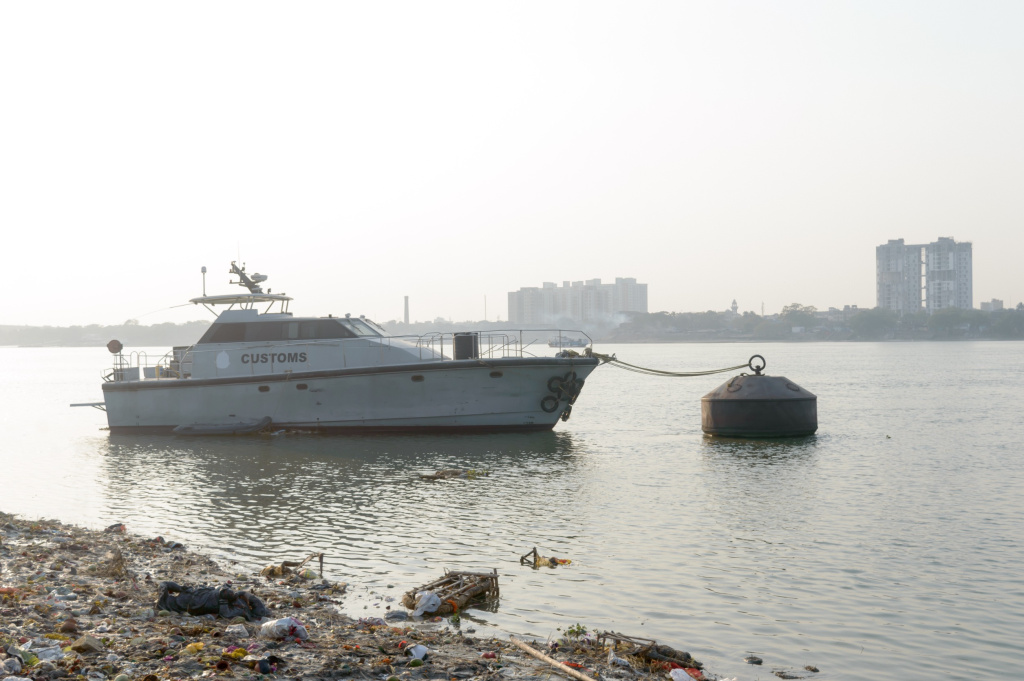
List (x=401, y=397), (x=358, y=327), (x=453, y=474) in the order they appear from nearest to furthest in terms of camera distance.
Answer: (x=453, y=474), (x=401, y=397), (x=358, y=327)

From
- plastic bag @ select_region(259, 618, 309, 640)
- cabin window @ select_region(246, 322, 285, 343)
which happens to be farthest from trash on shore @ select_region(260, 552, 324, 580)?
cabin window @ select_region(246, 322, 285, 343)

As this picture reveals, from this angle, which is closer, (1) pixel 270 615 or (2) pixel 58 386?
(1) pixel 270 615

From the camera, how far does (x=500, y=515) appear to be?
14672 millimetres

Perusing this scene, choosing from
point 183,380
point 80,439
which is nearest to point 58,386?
point 80,439

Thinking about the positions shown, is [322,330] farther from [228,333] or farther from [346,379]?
[228,333]

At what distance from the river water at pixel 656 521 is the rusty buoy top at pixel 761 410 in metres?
0.83

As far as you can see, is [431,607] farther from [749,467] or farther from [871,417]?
[871,417]

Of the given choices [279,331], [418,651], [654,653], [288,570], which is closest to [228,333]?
[279,331]

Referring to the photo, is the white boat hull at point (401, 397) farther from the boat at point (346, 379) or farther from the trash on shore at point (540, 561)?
the trash on shore at point (540, 561)

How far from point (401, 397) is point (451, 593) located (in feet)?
54.8

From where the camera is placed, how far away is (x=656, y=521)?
46.3 feet

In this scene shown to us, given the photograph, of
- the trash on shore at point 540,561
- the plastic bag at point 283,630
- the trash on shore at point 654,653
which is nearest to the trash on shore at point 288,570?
the trash on shore at point 540,561

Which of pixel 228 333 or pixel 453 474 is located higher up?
pixel 228 333

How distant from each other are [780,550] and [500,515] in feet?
16.1
